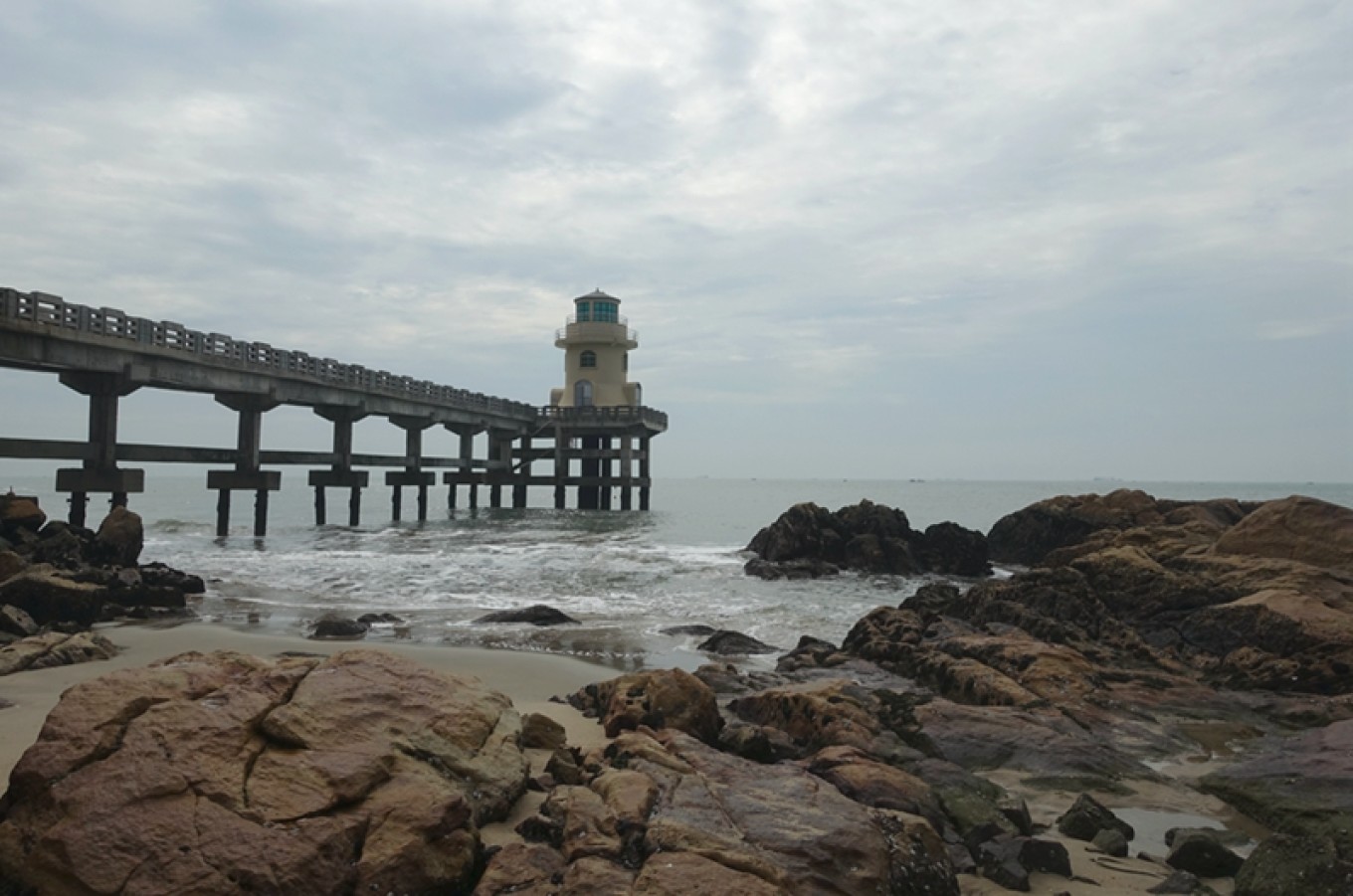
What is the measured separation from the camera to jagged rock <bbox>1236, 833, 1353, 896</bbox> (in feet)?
14.8

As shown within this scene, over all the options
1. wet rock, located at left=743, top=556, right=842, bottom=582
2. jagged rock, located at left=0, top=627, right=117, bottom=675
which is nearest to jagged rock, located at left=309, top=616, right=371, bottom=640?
jagged rock, located at left=0, top=627, right=117, bottom=675

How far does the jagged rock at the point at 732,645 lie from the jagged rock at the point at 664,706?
494 cm

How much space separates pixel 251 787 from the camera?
4.16m

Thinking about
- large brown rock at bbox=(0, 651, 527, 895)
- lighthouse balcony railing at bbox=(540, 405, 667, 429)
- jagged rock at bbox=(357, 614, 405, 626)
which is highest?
lighthouse balcony railing at bbox=(540, 405, 667, 429)

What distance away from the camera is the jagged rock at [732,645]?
12273mm

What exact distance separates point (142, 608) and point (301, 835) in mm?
12262

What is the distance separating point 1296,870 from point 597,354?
160 ft

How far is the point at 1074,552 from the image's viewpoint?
20672 millimetres

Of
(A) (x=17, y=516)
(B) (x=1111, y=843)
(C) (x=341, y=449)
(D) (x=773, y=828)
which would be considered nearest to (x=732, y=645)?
(B) (x=1111, y=843)

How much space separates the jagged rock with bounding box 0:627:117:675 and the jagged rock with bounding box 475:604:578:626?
17.0 ft

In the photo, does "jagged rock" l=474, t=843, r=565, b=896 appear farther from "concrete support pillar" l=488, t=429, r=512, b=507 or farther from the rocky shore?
"concrete support pillar" l=488, t=429, r=512, b=507

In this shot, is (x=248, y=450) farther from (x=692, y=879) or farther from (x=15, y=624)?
(x=692, y=879)

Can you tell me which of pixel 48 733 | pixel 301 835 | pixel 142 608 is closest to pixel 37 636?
pixel 142 608

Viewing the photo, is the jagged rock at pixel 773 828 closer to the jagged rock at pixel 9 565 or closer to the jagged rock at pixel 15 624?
the jagged rock at pixel 15 624
